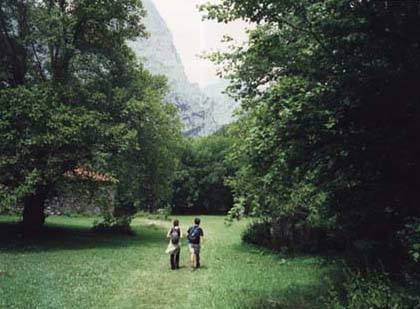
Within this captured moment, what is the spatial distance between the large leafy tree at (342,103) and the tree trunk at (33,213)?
72.2 ft

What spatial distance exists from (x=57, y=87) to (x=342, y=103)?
72.6 feet

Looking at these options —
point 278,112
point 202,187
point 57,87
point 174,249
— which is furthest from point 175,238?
point 202,187

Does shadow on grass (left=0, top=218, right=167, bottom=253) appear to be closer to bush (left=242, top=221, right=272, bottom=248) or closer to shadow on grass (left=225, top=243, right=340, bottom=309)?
bush (left=242, top=221, right=272, bottom=248)

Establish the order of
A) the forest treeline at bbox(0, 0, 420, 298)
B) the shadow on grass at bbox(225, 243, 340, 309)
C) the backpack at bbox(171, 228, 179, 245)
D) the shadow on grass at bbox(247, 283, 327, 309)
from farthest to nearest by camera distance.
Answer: the backpack at bbox(171, 228, 179, 245) < the shadow on grass at bbox(225, 243, 340, 309) < the shadow on grass at bbox(247, 283, 327, 309) < the forest treeline at bbox(0, 0, 420, 298)

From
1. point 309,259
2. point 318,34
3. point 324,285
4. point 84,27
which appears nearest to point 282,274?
point 324,285

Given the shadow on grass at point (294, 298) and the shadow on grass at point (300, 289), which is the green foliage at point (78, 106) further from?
the shadow on grass at point (294, 298)

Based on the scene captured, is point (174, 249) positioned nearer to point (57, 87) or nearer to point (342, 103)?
point (342, 103)

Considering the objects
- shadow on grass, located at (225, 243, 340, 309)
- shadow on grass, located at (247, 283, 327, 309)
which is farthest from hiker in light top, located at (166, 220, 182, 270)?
shadow on grass, located at (247, 283, 327, 309)

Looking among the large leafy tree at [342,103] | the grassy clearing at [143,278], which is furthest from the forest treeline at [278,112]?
the grassy clearing at [143,278]

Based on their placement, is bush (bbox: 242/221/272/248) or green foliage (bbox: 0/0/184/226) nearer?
green foliage (bbox: 0/0/184/226)

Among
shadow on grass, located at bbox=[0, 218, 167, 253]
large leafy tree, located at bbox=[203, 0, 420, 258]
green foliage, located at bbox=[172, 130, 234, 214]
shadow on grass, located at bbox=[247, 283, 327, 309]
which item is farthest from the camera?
green foliage, located at bbox=[172, 130, 234, 214]

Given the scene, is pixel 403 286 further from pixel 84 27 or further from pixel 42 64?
pixel 42 64

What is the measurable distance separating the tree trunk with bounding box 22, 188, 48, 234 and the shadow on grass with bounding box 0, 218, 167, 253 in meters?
0.54

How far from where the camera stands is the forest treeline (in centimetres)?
1056
